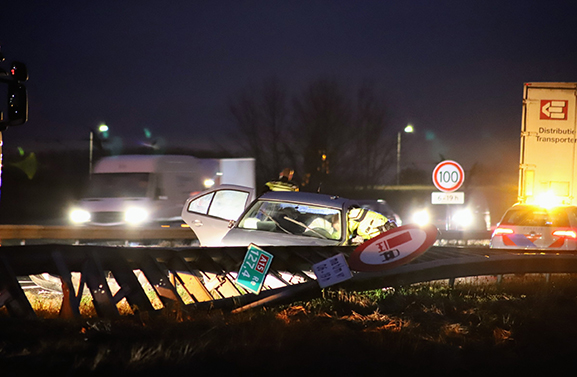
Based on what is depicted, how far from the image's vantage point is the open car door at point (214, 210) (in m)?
10.5

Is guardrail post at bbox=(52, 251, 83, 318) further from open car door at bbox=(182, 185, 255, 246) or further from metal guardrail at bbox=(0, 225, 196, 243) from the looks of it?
metal guardrail at bbox=(0, 225, 196, 243)

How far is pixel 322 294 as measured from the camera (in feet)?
23.1

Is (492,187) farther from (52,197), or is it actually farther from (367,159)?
(52,197)

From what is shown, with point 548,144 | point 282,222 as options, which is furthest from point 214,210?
point 548,144

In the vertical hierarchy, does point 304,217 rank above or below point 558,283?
above

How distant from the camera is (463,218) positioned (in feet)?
85.1

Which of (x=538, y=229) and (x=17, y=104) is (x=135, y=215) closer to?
(x=538, y=229)

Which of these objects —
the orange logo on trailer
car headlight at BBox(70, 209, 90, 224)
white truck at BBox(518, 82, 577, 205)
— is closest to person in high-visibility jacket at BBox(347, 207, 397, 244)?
white truck at BBox(518, 82, 577, 205)

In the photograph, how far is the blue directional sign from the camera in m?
6.74

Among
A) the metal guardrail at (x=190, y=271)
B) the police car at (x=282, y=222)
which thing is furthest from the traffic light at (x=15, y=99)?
the police car at (x=282, y=222)

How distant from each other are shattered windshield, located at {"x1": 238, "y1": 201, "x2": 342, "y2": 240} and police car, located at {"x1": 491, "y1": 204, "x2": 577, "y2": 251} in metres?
4.61

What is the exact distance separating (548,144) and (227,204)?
7910 millimetres

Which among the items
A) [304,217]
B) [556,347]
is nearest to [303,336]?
[556,347]

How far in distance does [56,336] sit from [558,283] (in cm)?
820
